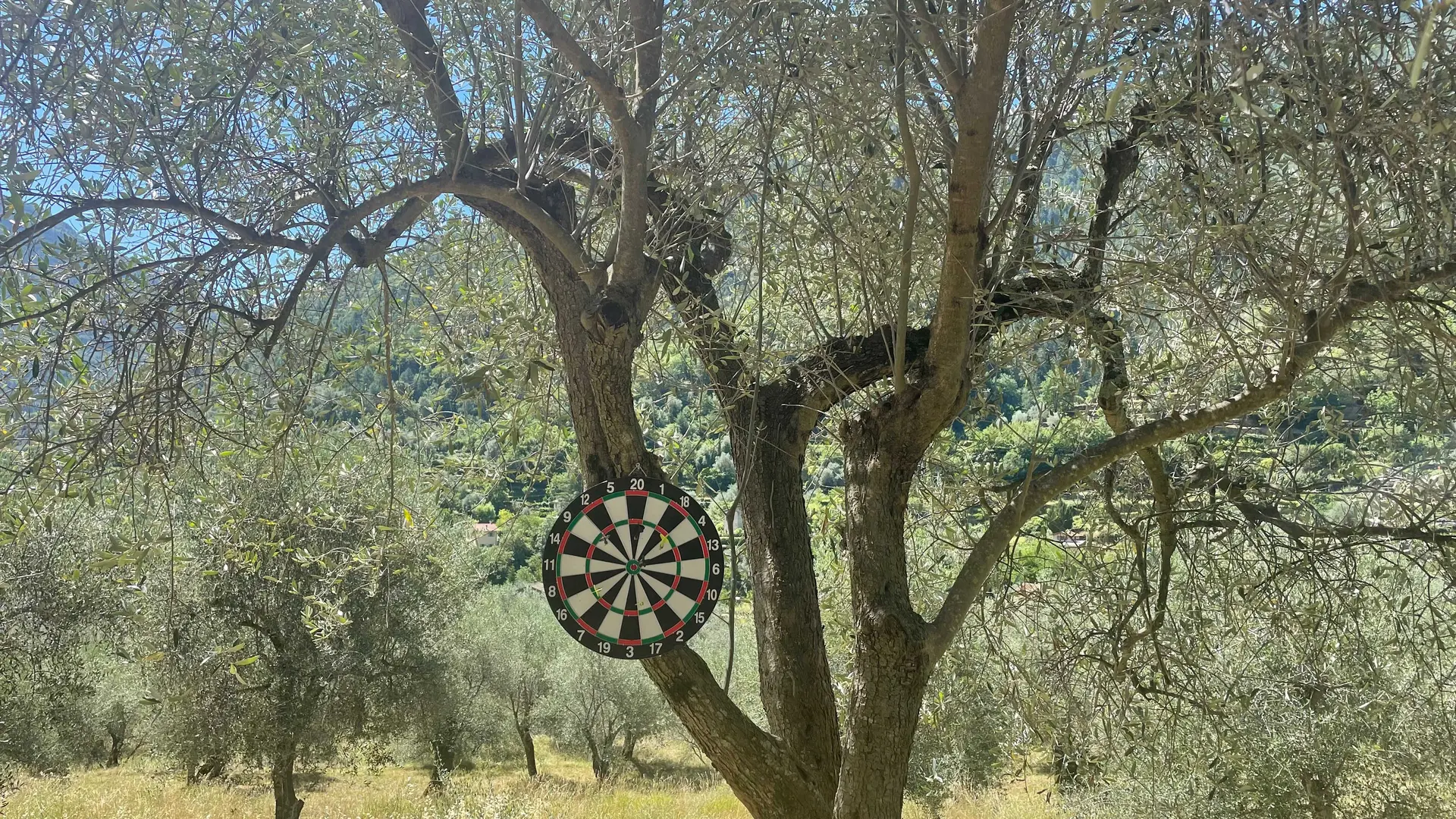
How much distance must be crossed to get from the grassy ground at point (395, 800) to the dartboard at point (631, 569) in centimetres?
669

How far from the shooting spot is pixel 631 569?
290 cm

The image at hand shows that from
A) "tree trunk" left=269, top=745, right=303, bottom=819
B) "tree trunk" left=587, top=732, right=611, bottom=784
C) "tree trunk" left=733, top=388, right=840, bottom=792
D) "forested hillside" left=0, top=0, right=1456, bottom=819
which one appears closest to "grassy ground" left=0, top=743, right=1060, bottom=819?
"tree trunk" left=269, top=745, right=303, bottom=819

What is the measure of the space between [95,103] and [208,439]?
1394 mm

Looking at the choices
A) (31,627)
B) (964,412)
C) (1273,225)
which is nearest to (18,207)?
(964,412)

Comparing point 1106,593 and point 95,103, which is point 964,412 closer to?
point 1106,593

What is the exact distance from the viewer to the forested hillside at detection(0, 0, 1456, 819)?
2557 millimetres

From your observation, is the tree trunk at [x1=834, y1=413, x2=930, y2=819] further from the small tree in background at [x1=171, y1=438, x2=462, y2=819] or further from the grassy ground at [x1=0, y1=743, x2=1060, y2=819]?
the small tree in background at [x1=171, y1=438, x2=462, y2=819]

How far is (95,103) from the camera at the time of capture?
9.48 ft

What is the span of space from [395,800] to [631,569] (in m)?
11.9

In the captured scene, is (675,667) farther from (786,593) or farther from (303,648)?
(303,648)

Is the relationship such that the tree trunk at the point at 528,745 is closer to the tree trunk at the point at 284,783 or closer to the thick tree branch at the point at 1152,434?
the tree trunk at the point at 284,783

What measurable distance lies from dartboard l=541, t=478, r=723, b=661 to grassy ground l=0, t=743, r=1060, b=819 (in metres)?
6.69

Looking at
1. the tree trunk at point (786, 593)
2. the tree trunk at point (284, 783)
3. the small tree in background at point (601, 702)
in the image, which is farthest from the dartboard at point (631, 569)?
the small tree in background at point (601, 702)

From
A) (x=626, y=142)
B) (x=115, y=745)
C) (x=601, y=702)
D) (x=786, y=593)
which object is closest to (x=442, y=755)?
(x=601, y=702)
